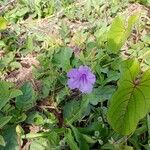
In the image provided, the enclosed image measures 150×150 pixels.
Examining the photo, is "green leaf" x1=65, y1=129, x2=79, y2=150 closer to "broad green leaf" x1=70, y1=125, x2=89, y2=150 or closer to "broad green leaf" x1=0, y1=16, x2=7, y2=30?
"broad green leaf" x1=70, y1=125, x2=89, y2=150

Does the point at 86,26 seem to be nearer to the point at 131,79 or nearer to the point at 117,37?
the point at 117,37

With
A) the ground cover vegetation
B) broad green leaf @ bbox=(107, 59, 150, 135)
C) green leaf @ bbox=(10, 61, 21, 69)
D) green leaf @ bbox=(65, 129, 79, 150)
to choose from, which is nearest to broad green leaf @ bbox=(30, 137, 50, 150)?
the ground cover vegetation

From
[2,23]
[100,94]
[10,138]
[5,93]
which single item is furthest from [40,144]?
[2,23]

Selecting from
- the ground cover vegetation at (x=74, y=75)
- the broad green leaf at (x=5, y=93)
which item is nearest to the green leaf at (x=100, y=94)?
the ground cover vegetation at (x=74, y=75)

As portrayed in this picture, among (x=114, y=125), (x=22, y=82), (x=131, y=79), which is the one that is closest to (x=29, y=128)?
(x=22, y=82)

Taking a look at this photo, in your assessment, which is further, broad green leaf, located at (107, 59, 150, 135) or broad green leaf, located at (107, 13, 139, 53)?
broad green leaf, located at (107, 13, 139, 53)

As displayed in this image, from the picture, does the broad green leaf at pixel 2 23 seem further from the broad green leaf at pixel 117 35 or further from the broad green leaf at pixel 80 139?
the broad green leaf at pixel 80 139
